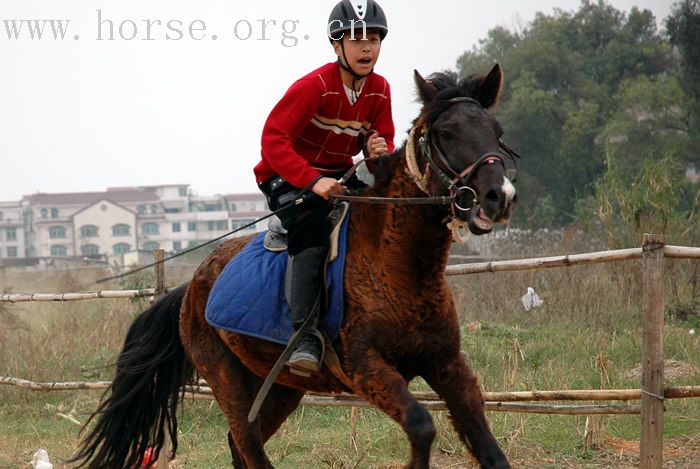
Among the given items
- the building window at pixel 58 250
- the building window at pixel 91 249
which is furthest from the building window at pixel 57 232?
the building window at pixel 91 249

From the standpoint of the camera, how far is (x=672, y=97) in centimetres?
2452

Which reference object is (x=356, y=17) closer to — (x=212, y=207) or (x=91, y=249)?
(x=91, y=249)

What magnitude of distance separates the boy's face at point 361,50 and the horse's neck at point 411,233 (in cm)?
54

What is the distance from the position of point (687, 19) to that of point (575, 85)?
10.0 meters

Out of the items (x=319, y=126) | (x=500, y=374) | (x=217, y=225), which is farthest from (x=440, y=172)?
(x=217, y=225)

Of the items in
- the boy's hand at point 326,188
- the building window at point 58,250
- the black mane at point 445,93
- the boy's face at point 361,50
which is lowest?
the building window at point 58,250

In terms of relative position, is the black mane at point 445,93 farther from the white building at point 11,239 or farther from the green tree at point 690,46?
the white building at point 11,239

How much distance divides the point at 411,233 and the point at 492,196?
63 cm

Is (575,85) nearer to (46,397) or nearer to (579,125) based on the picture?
(579,125)

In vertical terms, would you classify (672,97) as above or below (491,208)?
above

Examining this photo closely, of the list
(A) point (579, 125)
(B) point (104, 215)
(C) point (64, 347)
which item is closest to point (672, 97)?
(A) point (579, 125)

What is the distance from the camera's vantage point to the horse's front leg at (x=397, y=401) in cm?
349


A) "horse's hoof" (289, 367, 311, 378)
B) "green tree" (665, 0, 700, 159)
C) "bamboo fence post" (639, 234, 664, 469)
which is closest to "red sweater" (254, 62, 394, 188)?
"horse's hoof" (289, 367, 311, 378)

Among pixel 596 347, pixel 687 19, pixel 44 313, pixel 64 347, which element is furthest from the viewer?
pixel 687 19
